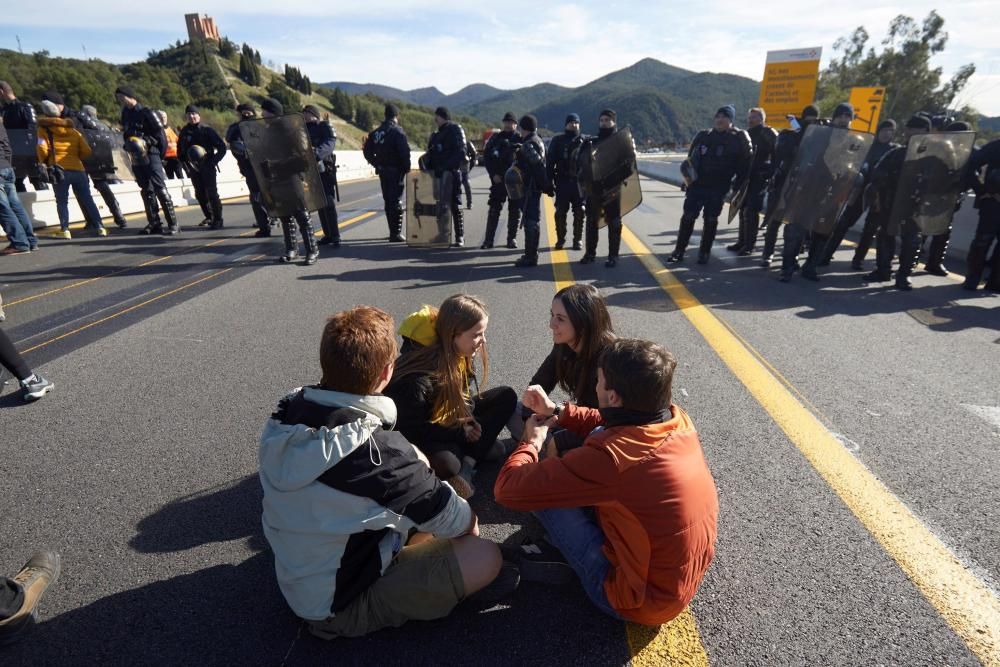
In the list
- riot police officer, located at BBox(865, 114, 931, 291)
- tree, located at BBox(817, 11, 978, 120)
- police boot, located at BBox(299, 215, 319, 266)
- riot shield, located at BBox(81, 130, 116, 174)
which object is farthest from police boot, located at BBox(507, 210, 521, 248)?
tree, located at BBox(817, 11, 978, 120)

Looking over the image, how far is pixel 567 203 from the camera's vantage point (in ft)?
25.3

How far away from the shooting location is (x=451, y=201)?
821 centimetres

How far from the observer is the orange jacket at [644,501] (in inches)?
60.2

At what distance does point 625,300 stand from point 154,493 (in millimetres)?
4347

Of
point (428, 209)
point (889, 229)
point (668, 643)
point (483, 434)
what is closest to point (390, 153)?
point (428, 209)

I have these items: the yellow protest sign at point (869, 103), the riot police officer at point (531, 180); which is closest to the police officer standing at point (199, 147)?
the riot police officer at point (531, 180)

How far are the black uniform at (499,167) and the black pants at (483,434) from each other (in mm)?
5505

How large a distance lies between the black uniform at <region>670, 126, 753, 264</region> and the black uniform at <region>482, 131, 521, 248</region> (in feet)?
8.13

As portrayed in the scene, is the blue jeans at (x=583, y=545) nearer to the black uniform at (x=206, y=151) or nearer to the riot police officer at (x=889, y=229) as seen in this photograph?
the riot police officer at (x=889, y=229)

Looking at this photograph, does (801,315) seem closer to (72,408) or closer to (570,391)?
(570,391)

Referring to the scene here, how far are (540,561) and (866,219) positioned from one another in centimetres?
718

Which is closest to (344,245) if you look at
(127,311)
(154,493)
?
(127,311)

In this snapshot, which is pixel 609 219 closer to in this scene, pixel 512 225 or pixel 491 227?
pixel 512 225

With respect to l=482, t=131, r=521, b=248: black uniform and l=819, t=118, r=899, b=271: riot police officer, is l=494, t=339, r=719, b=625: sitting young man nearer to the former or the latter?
l=819, t=118, r=899, b=271: riot police officer
